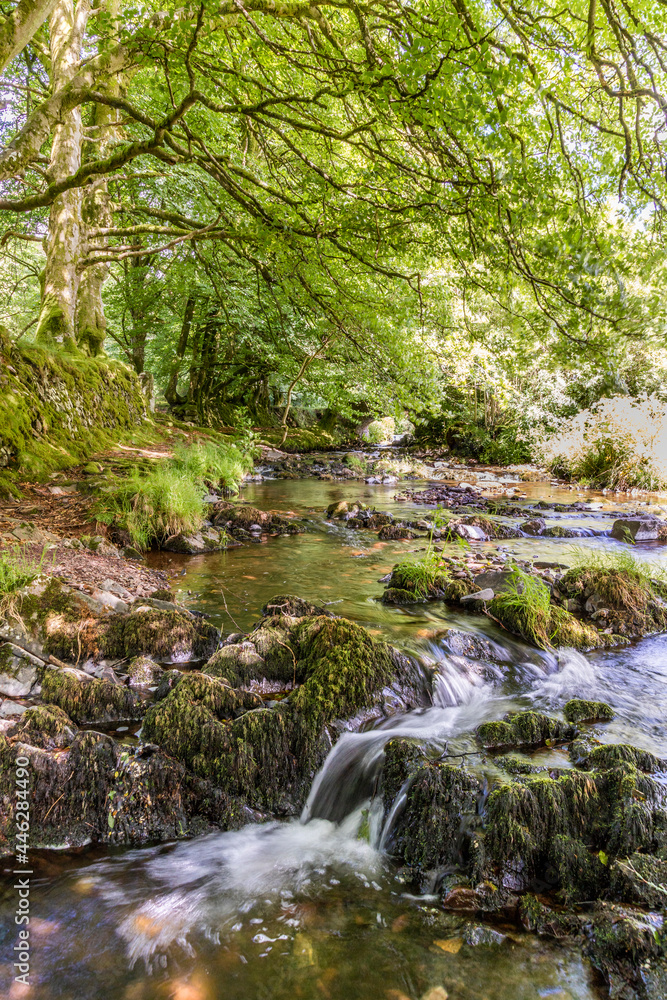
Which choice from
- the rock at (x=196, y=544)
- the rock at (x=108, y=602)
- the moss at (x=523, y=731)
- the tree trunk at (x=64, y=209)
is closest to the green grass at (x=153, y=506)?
the rock at (x=196, y=544)

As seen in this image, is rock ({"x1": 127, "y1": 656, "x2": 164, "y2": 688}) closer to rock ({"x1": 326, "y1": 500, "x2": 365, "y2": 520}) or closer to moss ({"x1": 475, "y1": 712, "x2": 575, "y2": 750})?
moss ({"x1": 475, "y1": 712, "x2": 575, "y2": 750})

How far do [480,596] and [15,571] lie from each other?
422 cm

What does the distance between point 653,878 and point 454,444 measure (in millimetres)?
23444

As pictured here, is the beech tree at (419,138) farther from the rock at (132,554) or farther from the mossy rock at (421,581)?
the rock at (132,554)

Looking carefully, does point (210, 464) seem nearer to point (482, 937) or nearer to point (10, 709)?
point (10, 709)

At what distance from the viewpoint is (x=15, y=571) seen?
3963 mm

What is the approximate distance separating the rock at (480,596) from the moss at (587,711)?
1779 millimetres

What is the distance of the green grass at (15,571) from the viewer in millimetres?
3841

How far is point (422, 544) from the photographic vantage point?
26.8 ft

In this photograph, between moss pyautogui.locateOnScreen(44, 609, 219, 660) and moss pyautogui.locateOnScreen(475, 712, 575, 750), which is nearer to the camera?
moss pyautogui.locateOnScreen(475, 712, 575, 750)

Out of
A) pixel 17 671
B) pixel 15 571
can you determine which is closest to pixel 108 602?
pixel 15 571

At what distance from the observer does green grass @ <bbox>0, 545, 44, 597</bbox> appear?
12.6 ft

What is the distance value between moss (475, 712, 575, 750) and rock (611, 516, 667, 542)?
21.3 feet

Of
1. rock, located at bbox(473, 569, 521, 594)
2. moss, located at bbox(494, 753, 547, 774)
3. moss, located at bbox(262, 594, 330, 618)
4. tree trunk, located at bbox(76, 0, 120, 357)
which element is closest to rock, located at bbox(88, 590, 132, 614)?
moss, located at bbox(262, 594, 330, 618)
